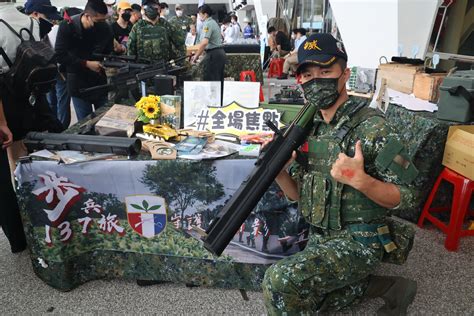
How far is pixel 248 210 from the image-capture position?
1.62 m

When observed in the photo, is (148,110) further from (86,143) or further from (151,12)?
(151,12)

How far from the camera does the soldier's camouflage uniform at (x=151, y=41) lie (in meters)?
4.16

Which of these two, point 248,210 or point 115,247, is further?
point 115,247

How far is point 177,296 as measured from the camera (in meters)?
2.25

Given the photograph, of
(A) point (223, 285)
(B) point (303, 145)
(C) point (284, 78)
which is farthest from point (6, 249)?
(C) point (284, 78)

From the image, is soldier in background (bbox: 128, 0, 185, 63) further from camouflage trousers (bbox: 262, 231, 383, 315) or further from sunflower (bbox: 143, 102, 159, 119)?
camouflage trousers (bbox: 262, 231, 383, 315)

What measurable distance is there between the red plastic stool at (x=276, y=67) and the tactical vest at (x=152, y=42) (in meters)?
6.99

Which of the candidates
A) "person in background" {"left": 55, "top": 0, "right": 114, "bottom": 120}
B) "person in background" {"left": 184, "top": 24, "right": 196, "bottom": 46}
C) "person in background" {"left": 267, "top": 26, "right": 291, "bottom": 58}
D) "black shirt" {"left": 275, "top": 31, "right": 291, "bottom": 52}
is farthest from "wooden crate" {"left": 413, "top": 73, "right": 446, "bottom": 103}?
"person in background" {"left": 184, "top": 24, "right": 196, "bottom": 46}

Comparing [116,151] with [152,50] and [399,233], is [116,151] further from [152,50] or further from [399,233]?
[152,50]

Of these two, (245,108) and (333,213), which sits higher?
(245,108)

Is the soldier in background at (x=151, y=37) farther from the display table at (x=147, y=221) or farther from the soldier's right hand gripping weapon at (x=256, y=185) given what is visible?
the soldier's right hand gripping weapon at (x=256, y=185)

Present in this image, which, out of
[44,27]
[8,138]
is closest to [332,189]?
[8,138]

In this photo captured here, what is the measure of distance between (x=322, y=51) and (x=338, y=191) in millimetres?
601

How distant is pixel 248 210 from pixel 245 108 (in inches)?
47.1
